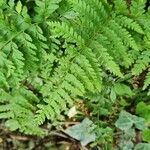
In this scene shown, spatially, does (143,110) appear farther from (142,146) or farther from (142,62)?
(142,62)

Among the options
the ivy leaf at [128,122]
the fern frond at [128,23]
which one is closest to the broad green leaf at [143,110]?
the ivy leaf at [128,122]

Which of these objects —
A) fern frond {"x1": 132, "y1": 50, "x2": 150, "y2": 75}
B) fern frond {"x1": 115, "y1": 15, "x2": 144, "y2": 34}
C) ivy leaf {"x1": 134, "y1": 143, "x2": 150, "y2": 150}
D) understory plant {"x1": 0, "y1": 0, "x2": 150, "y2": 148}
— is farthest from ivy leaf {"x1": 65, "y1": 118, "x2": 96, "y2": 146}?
fern frond {"x1": 115, "y1": 15, "x2": 144, "y2": 34}

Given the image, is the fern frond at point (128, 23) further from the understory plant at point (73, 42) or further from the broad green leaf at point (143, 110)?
the broad green leaf at point (143, 110)

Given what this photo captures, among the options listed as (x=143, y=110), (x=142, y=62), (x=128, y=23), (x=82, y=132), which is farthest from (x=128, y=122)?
(x=128, y=23)

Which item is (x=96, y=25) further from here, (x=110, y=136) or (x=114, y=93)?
(x=110, y=136)

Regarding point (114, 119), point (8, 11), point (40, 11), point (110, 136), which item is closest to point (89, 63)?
point (40, 11)

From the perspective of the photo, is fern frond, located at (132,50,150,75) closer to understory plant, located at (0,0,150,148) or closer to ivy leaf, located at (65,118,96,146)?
understory plant, located at (0,0,150,148)
